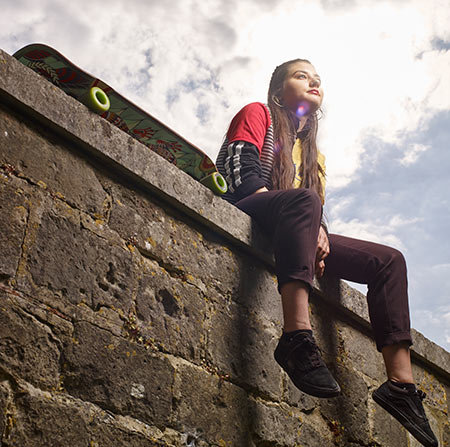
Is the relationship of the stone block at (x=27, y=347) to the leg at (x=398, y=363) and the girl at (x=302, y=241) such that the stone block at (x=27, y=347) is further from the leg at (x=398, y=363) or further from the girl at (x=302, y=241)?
the leg at (x=398, y=363)

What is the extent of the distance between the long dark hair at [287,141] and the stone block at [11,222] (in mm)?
1457

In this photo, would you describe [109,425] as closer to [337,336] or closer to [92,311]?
[92,311]

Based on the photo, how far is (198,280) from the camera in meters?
2.49

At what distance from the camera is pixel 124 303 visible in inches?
84.8

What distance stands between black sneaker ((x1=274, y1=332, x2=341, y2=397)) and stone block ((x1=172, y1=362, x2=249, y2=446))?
9.5 inches

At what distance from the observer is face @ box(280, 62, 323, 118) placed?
3.44 meters

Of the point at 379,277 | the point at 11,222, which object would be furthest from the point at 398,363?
the point at 11,222

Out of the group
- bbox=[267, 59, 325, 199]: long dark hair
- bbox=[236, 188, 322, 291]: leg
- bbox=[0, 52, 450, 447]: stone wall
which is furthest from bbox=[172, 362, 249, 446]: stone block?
bbox=[267, 59, 325, 199]: long dark hair

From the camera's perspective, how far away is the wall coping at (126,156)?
2.04 m

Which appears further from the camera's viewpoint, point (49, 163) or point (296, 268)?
point (296, 268)

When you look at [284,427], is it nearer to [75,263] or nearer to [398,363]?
[398,363]

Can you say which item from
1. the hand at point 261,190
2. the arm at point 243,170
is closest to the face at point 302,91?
the arm at point 243,170

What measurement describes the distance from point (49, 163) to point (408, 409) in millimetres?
1717

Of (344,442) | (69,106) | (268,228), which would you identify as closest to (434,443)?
(344,442)
